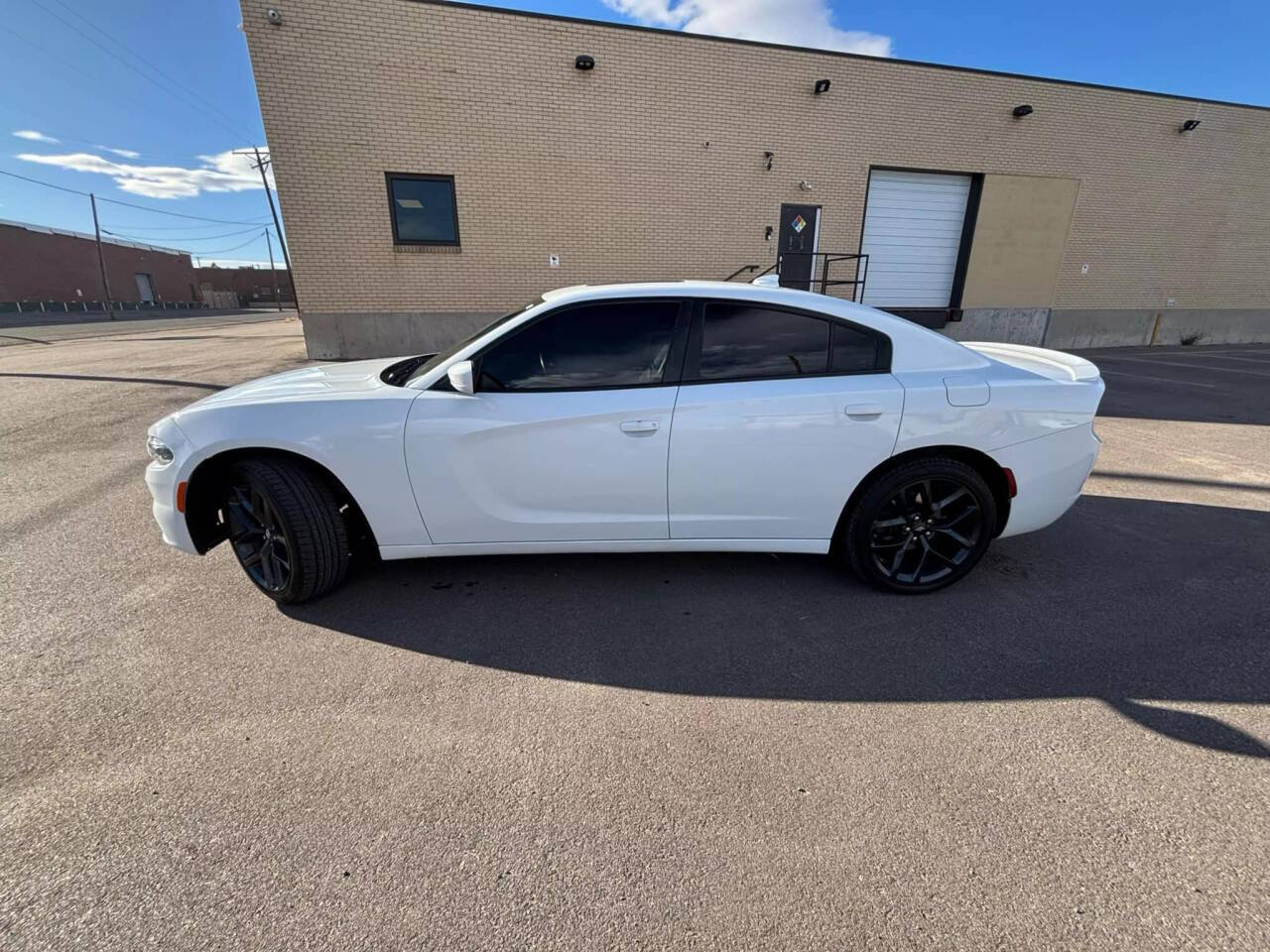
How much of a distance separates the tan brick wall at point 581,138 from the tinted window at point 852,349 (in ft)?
30.0

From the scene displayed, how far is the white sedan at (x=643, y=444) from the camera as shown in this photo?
105 inches

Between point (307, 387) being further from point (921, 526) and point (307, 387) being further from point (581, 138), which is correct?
point (581, 138)

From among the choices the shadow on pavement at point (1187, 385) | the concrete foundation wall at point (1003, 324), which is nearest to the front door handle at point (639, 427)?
the shadow on pavement at point (1187, 385)

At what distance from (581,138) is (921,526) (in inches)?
408

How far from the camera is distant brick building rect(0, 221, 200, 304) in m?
48.0

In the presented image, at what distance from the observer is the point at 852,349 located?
285cm

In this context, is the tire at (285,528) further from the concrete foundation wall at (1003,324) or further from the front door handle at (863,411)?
the concrete foundation wall at (1003,324)

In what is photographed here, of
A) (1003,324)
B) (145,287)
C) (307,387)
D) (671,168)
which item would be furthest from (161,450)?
(145,287)

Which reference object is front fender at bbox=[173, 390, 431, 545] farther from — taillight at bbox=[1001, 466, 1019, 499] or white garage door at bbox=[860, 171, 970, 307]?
white garage door at bbox=[860, 171, 970, 307]

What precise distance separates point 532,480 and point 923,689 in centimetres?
199

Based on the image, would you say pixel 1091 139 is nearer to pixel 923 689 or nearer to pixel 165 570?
pixel 923 689

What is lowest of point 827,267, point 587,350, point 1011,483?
point 1011,483

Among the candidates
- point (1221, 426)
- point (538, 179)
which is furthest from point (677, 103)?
point (1221, 426)

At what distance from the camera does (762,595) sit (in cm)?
302
